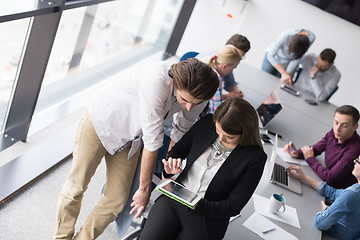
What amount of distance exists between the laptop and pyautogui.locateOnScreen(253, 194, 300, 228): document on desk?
247 millimetres

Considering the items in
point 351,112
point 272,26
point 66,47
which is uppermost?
point 351,112

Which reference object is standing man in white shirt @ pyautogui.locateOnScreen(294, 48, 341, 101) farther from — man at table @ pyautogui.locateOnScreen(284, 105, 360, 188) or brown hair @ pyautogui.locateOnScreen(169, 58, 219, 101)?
brown hair @ pyautogui.locateOnScreen(169, 58, 219, 101)

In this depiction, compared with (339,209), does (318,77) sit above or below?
above

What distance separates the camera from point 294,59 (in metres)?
5.07

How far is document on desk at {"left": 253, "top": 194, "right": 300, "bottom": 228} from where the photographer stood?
8.18ft

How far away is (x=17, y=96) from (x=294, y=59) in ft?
10.8

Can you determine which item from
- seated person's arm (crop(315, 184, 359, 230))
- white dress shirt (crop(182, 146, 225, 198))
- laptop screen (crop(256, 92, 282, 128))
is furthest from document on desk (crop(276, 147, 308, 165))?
white dress shirt (crop(182, 146, 225, 198))

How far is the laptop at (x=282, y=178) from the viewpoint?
2857 millimetres

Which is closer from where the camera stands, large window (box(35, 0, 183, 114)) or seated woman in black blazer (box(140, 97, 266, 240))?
seated woman in black blazer (box(140, 97, 266, 240))

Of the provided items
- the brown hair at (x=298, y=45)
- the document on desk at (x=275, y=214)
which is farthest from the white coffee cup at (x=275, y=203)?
the brown hair at (x=298, y=45)

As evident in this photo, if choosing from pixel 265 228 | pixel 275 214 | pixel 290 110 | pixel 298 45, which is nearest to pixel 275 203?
pixel 275 214

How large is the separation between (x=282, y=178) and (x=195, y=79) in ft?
4.18

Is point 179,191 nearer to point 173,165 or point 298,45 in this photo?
point 173,165

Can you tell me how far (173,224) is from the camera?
6.98 ft
